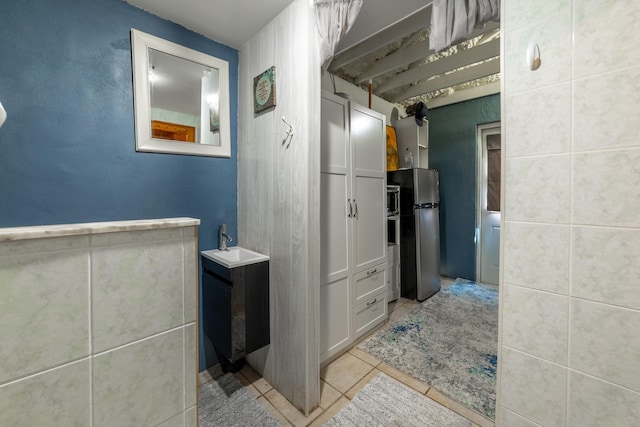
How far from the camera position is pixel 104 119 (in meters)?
1.48

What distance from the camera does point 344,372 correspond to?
1882 millimetres

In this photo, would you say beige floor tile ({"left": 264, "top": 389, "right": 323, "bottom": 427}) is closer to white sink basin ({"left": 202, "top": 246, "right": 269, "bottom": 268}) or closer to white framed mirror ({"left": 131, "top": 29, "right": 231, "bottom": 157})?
white sink basin ({"left": 202, "top": 246, "right": 269, "bottom": 268})

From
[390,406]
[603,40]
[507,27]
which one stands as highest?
[507,27]

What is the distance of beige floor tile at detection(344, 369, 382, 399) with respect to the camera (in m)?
1.67

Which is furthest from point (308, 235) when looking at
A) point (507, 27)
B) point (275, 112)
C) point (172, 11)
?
point (172, 11)

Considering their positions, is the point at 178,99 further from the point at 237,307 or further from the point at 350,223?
the point at 350,223

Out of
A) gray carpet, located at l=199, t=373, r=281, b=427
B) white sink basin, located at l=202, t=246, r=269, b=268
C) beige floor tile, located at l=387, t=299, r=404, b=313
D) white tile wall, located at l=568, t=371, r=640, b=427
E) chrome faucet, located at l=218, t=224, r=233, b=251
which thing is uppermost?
chrome faucet, located at l=218, t=224, r=233, b=251

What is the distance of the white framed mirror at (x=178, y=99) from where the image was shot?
1.58m

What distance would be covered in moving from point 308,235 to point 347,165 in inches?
33.5

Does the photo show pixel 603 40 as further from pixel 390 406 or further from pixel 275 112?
pixel 390 406

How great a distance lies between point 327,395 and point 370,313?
88cm

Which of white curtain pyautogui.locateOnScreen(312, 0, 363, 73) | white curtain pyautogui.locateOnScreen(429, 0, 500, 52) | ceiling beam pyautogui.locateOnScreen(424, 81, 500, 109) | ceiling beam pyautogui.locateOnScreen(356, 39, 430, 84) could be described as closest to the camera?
white curtain pyautogui.locateOnScreen(429, 0, 500, 52)

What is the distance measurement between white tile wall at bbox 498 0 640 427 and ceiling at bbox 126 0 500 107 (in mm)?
1051

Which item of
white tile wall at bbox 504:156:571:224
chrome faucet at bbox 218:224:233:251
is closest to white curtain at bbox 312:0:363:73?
white tile wall at bbox 504:156:571:224
